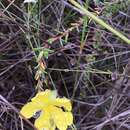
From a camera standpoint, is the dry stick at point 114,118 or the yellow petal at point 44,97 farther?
the dry stick at point 114,118

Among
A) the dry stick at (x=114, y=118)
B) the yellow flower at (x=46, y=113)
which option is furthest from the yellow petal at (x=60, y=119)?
the dry stick at (x=114, y=118)

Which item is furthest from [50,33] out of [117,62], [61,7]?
[117,62]

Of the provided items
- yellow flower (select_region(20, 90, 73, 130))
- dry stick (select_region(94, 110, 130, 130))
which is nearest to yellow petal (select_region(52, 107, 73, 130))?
yellow flower (select_region(20, 90, 73, 130))

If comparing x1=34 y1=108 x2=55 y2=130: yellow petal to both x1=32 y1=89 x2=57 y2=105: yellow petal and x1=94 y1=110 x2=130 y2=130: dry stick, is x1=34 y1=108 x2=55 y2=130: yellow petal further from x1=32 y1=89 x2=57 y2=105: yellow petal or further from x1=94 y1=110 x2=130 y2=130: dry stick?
x1=94 y1=110 x2=130 y2=130: dry stick

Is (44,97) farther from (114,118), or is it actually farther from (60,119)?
(114,118)

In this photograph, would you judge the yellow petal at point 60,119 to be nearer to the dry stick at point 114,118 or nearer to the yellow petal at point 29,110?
the yellow petal at point 29,110

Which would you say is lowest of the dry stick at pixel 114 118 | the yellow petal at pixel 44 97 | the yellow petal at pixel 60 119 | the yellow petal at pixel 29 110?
the dry stick at pixel 114 118

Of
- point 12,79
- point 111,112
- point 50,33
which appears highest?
point 50,33

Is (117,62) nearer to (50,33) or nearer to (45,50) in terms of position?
(50,33)

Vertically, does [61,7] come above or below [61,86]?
above
